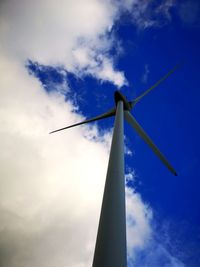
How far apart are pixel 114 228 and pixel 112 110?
43.6 ft

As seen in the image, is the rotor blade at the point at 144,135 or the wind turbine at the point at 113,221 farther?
the rotor blade at the point at 144,135

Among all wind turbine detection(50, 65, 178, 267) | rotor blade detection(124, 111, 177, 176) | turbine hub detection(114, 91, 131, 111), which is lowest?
wind turbine detection(50, 65, 178, 267)

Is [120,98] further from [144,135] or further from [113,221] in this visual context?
[113,221]

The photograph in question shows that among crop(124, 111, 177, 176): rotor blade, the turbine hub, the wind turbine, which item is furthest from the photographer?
the turbine hub

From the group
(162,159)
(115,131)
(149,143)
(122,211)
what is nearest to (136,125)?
(149,143)

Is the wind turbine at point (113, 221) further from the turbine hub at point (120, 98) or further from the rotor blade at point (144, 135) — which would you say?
the turbine hub at point (120, 98)

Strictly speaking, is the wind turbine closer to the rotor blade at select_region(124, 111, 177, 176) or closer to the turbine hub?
the rotor blade at select_region(124, 111, 177, 176)

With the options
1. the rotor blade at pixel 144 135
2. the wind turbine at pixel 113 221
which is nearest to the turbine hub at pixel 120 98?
the rotor blade at pixel 144 135

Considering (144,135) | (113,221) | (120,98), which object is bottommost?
(113,221)

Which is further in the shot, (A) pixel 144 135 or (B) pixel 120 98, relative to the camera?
(B) pixel 120 98

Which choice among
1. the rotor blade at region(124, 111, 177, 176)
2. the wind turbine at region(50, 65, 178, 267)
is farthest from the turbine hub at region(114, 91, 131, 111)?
A: the wind turbine at region(50, 65, 178, 267)

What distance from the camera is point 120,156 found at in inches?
369

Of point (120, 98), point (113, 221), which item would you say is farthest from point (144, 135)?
point (113, 221)

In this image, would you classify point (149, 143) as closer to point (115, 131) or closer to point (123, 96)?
point (123, 96)
